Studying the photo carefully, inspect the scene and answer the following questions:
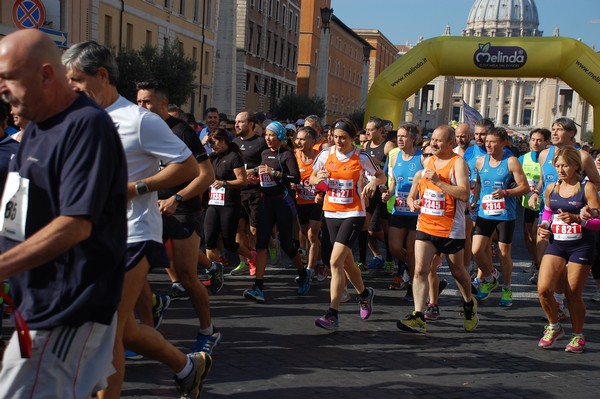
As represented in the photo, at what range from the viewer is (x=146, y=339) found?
4.17 meters

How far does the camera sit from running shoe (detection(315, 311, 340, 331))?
274 inches

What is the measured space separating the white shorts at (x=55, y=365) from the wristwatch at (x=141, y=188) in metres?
1.26

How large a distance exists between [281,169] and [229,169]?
638mm

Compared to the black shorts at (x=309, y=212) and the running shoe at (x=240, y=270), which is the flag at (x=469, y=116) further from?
the running shoe at (x=240, y=270)

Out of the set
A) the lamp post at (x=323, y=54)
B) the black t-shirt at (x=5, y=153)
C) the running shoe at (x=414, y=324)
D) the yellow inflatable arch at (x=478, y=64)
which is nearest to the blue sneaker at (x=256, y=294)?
the running shoe at (x=414, y=324)

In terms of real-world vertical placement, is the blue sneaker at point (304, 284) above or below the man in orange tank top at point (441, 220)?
below

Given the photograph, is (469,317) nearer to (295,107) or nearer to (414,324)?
(414,324)

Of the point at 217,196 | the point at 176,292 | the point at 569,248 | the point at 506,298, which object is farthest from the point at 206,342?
the point at 506,298

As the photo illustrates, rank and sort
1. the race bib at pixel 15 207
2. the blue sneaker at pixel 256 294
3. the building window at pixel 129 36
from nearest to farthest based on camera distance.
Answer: the race bib at pixel 15 207 < the blue sneaker at pixel 256 294 < the building window at pixel 129 36

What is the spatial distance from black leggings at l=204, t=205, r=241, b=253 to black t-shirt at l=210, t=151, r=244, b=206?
9cm

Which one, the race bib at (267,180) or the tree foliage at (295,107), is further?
the tree foliage at (295,107)

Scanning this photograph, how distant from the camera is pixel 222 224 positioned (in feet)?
29.3

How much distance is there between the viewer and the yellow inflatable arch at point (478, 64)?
2130 centimetres

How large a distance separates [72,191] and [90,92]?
1.49 meters
